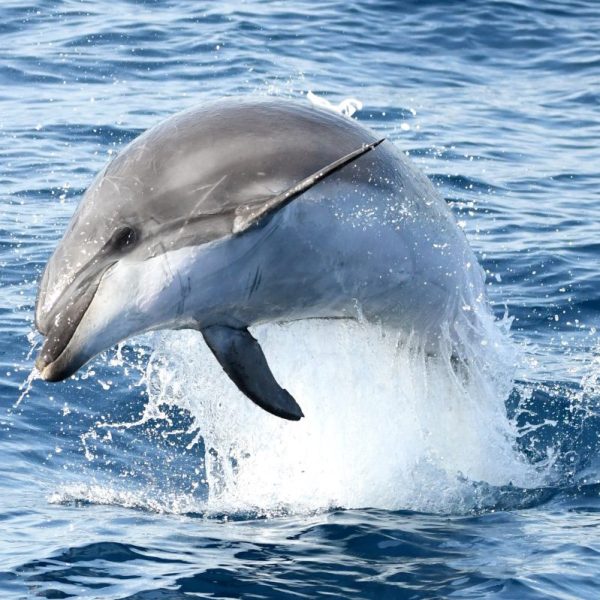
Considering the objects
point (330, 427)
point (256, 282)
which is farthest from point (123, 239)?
point (330, 427)

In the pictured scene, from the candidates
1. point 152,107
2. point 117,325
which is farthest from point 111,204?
point 152,107

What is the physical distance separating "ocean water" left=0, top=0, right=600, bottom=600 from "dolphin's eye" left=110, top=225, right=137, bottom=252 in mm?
1368

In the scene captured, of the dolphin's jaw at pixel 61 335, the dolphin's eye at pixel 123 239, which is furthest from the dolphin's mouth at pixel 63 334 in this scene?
the dolphin's eye at pixel 123 239

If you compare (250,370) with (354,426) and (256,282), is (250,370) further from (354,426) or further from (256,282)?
(354,426)

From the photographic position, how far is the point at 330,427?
11.3 meters

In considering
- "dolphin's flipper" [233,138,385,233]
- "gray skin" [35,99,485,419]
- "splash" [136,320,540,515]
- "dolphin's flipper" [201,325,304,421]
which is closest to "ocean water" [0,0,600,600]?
"splash" [136,320,540,515]

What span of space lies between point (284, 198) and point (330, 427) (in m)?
3.32

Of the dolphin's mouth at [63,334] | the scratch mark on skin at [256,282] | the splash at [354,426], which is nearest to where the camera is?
the dolphin's mouth at [63,334]

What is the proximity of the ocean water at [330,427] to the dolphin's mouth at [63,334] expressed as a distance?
4.16ft

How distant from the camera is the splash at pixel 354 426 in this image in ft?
34.9

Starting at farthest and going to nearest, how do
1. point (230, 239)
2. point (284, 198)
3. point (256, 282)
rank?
point (256, 282) < point (230, 239) < point (284, 198)

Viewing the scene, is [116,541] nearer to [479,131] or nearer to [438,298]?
[438,298]

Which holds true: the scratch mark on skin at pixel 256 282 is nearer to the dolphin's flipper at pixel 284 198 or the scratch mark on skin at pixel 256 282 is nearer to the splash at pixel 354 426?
the dolphin's flipper at pixel 284 198

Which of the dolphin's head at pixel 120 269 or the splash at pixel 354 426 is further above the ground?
the dolphin's head at pixel 120 269
